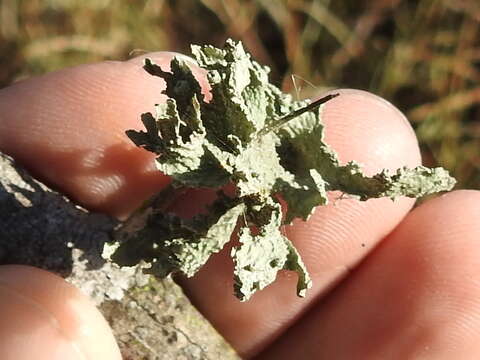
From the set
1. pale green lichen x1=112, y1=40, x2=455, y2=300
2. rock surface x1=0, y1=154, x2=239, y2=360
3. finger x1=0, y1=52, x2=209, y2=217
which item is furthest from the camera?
finger x1=0, y1=52, x2=209, y2=217

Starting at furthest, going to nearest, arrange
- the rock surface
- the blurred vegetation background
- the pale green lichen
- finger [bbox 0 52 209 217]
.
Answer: the blurred vegetation background → finger [bbox 0 52 209 217] → the rock surface → the pale green lichen

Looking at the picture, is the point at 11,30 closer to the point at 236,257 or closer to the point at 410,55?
the point at 410,55

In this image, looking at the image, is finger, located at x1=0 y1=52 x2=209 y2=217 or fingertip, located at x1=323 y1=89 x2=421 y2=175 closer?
finger, located at x1=0 y1=52 x2=209 y2=217

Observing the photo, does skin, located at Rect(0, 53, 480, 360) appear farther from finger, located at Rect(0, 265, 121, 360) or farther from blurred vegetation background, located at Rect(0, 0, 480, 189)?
blurred vegetation background, located at Rect(0, 0, 480, 189)

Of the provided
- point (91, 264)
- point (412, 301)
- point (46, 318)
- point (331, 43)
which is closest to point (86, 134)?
point (91, 264)

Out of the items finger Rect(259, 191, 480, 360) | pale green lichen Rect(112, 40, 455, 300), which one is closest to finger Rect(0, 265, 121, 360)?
pale green lichen Rect(112, 40, 455, 300)

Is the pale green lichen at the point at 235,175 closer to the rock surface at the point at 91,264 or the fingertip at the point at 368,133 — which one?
the rock surface at the point at 91,264

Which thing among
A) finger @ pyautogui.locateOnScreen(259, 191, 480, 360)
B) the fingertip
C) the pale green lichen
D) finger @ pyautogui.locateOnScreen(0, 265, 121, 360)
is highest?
the pale green lichen

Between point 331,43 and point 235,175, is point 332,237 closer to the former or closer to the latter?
point 235,175

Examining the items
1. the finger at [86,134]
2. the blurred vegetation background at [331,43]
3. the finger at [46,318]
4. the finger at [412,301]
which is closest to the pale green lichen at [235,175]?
the finger at [46,318]
